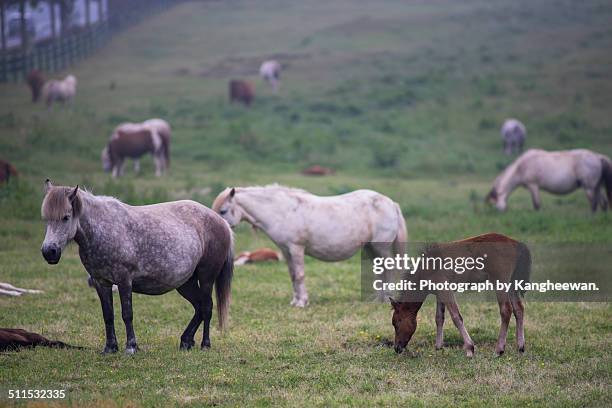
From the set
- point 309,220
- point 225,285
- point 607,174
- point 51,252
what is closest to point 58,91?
point 607,174

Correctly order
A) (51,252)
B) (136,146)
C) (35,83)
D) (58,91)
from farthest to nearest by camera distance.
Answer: (35,83)
(58,91)
(136,146)
(51,252)

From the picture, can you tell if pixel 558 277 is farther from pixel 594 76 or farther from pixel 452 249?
pixel 594 76

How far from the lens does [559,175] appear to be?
19.9 metres

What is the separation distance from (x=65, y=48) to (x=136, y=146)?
70.8 feet

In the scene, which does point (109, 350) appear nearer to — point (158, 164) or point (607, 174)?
point (607, 174)

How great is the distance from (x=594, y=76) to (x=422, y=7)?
2443 cm

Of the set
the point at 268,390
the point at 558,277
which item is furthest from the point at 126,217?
the point at 558,277

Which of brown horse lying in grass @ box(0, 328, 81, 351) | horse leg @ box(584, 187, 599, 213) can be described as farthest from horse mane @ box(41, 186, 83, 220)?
horse leg @ box(584, 187, 599, 213)

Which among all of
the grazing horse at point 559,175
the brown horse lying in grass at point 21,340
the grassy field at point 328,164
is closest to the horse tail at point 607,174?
the grazing horse at point 559,175

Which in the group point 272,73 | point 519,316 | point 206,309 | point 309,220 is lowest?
point 206,309

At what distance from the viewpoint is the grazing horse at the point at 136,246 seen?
811 cm

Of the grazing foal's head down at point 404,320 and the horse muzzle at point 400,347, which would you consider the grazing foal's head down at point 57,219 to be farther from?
the horse muzzle at point 400,347

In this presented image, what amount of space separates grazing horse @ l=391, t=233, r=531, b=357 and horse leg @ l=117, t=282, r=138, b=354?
2.70 metres

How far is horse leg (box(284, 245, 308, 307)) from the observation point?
1177 centimetres
